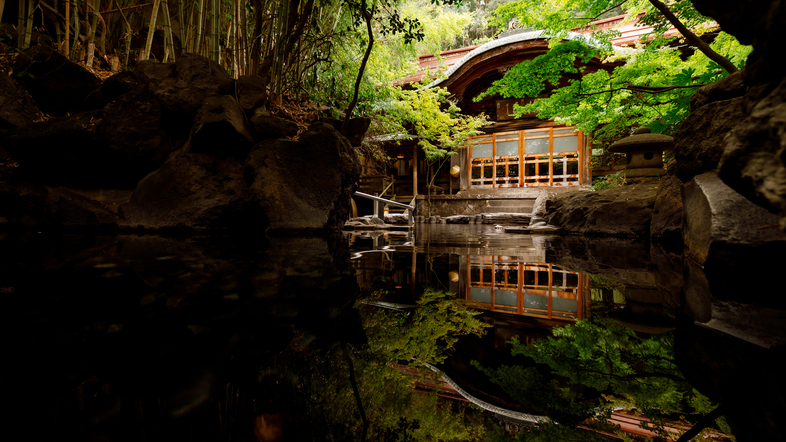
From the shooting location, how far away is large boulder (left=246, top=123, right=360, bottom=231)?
4117 millimetres

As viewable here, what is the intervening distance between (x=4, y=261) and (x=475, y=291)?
8.74ft

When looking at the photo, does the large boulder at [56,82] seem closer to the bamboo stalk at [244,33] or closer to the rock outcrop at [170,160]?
the rock outcrop at [170,160]

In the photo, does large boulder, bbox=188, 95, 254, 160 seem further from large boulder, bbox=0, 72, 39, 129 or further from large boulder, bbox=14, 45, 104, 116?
large boulder, bbox=0, 72, 39, 129

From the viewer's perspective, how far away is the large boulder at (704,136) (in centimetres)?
238

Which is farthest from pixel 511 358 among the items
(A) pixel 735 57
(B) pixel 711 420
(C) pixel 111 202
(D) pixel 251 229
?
(A) pixel 735 57

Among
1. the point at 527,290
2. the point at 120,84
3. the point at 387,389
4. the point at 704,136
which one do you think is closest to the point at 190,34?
the point at 120,84

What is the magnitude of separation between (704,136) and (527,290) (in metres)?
2.10

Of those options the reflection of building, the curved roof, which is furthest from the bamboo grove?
the curved roof

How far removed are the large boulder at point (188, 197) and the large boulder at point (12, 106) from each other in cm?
207

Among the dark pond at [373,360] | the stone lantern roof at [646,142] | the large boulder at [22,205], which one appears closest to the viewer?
the dark pond at [373,360]

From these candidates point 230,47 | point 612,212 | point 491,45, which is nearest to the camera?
point 612,212

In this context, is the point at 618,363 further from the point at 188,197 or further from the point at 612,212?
the point at 612,212

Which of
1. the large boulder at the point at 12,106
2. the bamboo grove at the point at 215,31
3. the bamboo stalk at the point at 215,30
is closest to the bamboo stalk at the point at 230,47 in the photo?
the bamboo grove at the point at 215,31

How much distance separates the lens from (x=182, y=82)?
15.2ft
